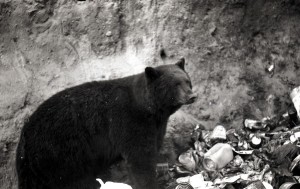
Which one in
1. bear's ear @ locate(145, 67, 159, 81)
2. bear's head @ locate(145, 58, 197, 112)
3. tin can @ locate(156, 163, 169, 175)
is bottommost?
tin can @ locate(156, 163, 169, 175)

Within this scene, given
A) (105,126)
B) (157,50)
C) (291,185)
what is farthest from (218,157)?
(157,50)

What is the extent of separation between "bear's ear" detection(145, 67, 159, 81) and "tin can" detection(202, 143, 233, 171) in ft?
4.23

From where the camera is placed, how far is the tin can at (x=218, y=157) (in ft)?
21.1

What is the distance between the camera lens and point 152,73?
6043 millimetres

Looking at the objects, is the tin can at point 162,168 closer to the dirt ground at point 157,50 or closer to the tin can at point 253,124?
the dirt ground at point 157,50

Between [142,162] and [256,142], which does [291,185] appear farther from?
[142,162]

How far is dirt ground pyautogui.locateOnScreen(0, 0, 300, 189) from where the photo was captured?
21.9 feet

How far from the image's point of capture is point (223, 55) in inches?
298

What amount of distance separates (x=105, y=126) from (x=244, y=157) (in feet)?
6.18

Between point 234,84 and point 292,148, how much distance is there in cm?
169

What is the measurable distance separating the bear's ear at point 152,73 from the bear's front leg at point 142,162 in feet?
2.39

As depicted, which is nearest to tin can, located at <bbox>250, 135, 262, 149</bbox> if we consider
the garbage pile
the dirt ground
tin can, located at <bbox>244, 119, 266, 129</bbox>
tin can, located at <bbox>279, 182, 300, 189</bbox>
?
the garbage pile

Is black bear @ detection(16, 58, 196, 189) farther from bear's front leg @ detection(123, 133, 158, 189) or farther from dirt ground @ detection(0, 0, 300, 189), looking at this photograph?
dirt ground @ detection(0, 0, 300, 189)

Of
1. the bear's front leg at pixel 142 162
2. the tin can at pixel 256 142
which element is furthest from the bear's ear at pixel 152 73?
the tin can at pixel 256 142
